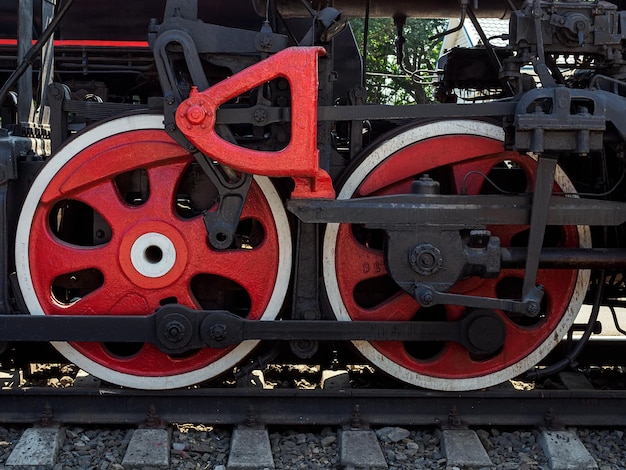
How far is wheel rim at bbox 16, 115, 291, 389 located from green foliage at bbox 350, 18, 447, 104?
26.7ft

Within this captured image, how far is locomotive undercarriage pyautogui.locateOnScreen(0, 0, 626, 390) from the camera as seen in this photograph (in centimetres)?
346

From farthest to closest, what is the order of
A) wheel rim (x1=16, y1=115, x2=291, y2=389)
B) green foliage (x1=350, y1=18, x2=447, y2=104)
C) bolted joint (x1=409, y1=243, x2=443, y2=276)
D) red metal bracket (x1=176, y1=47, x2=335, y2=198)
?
1. green foliage (x1=350, y1=18, x2=447, y2=104)
2. wheel rim (x1=16, y1=115, x2=291, y2=389)
3. bolted joint (x1=409, y1=243, x2=443, y2=276)
4. red metal bracket (x1=176, y1=47, x2=335, y2=198)

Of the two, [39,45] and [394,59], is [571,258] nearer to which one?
[39,45]

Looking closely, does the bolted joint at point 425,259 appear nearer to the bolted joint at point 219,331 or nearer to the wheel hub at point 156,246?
the bolted joint at point 219,331

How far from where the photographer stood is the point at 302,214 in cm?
348

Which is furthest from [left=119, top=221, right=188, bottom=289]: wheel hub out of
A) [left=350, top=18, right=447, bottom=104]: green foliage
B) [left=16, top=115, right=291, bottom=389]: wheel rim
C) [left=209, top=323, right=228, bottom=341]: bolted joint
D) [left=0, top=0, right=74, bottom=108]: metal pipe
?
[left=350, top=18, right=447, bottom=104]: green foliage

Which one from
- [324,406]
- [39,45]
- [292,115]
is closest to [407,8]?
[292,115]

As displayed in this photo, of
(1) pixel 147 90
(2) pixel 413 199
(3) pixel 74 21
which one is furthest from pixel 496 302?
(3) pixel 74 21

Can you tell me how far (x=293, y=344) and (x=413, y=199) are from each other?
917 mm

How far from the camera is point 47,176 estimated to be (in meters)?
3.72

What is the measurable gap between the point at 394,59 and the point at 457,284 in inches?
532

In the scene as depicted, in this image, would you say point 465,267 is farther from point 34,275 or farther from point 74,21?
point 74,21

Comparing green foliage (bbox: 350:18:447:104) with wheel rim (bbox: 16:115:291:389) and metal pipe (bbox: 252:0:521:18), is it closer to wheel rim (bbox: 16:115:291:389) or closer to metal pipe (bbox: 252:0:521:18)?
metal pipe (bbox: 252:0:521:18)

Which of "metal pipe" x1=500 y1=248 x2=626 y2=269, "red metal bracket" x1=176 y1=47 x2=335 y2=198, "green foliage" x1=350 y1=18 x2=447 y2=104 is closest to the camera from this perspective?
"red metal bracket" x1=176 y1=47 x2=335 y2=198
